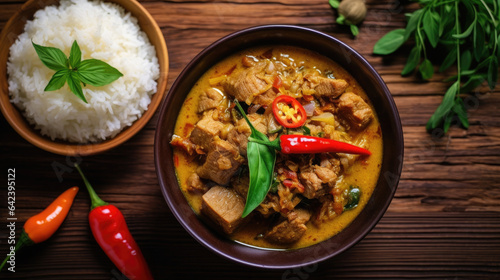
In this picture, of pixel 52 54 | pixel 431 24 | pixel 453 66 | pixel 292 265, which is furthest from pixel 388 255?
pixel 52 54

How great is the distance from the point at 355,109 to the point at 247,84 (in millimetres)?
839

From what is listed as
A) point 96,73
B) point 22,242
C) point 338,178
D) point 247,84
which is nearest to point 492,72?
point 338,178

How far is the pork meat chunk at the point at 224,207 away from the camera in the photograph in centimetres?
298

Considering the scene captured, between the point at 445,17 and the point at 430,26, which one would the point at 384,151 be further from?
the point at 445,17

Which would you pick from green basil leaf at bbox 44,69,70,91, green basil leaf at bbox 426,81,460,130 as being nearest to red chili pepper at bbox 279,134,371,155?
green basil leaf at bbox 426,81,460,130

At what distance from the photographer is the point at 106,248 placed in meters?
3.62

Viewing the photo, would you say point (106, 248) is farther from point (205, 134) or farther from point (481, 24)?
point (481, 24)

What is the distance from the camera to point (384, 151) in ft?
10.5

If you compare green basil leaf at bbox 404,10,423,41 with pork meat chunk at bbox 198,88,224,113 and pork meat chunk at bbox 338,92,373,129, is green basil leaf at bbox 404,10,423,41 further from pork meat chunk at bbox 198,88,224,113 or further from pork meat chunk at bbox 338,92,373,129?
pork meat chunk at bbox 198,88,224,113

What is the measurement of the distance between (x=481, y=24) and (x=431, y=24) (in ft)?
1.41

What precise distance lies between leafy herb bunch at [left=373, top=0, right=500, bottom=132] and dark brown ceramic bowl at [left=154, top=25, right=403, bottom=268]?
0.69 m

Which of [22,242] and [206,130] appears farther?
[22,242]

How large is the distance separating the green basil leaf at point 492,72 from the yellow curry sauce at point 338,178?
1161 millimetres

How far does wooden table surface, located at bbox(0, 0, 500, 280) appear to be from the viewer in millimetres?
3723
